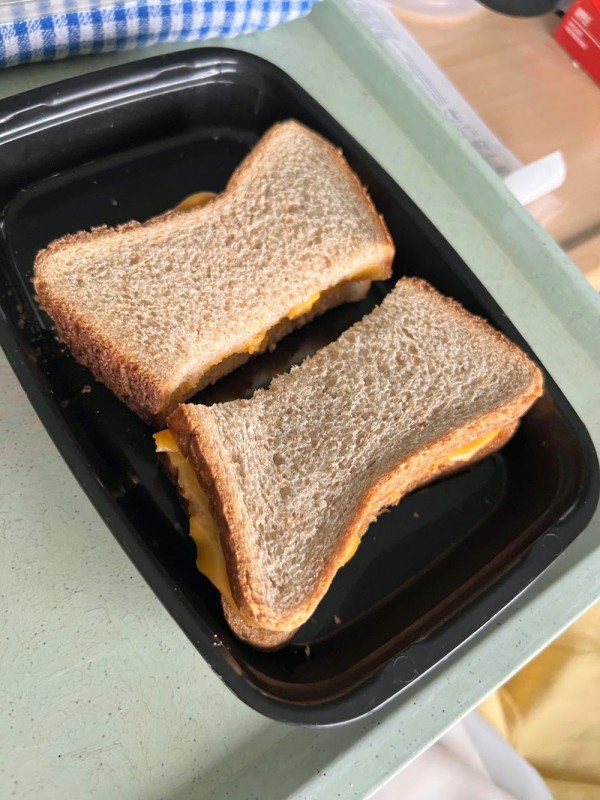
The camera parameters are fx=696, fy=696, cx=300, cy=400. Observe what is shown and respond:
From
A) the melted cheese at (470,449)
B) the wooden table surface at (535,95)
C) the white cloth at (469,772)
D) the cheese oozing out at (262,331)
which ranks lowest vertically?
the white cloth at (469,772)

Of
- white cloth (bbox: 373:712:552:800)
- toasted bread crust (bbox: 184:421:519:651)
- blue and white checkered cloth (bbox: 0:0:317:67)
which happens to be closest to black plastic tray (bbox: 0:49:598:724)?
toasted bread crust (bbox: 184:421:519:651)

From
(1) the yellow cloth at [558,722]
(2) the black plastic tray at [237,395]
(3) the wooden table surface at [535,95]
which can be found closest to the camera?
(2) the black plastic tray at [237,395]

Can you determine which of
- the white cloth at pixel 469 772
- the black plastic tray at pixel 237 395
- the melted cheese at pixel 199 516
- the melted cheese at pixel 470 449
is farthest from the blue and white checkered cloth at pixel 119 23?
the white cloth at pixel 469 772

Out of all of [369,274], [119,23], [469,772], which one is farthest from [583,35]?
[469,772]

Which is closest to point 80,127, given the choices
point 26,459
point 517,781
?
point 26,459

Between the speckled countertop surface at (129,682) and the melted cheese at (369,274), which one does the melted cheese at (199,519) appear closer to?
the speckled countertop surface at (129,682)

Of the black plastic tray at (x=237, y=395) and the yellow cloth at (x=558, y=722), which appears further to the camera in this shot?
the yellow cloth at (x=558, y=722)
